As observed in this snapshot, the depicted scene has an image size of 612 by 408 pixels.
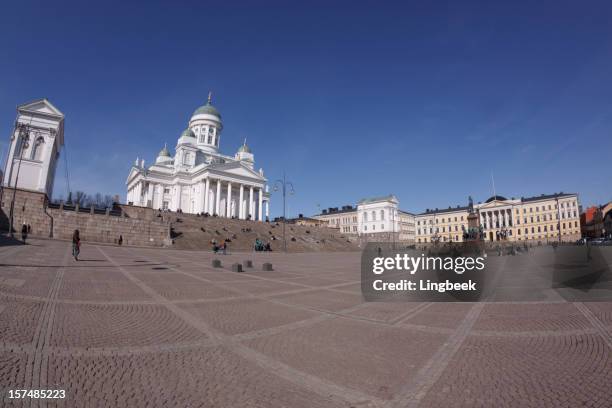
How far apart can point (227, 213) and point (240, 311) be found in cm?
7204

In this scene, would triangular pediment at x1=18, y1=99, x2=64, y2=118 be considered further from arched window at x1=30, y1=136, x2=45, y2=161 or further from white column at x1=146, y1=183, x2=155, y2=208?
white column at x1=146, y1=183, x2=155, y2=208

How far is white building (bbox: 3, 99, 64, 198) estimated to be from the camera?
4966 centimetres

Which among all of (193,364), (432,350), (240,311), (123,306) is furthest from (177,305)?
(432,350)

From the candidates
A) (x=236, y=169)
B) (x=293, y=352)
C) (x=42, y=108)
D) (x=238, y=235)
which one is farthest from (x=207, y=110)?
(x=293, y=352)

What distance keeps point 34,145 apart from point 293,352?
67.6 meters

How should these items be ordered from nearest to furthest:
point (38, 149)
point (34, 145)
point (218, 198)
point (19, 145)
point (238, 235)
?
point (238, 235) < point (19, 145) < point (34, 145) < point (38, 149) < point (218, 198)

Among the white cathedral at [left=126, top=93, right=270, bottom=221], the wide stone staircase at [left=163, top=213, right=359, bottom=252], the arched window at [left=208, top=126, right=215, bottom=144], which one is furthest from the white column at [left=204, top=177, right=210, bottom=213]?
the arched window at [left=208, top=126, right=215, bottom=144]

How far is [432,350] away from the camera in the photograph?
4891mm

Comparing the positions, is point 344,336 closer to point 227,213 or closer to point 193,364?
point 193,364

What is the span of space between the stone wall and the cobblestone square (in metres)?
32.7

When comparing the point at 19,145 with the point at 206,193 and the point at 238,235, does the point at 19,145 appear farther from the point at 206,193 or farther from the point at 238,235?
the point at 238,235

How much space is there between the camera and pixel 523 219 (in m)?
104

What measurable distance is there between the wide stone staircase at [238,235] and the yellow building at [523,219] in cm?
4838

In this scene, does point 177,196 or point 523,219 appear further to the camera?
point 523,219
